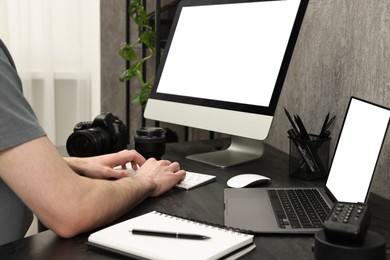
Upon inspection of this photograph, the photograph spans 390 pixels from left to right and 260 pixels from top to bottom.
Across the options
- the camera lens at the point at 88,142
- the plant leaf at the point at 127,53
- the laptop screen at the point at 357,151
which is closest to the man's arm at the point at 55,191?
the laptop screen at the point at 357,151

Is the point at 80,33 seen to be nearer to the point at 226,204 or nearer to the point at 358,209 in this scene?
the point at 226,204

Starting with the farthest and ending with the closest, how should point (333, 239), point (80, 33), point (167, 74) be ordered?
point (80, 33) < point (167, 74) < point (333, 239)

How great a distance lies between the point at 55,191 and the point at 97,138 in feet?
2.06

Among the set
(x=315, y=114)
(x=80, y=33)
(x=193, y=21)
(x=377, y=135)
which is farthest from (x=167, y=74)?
(x=80, y=33)

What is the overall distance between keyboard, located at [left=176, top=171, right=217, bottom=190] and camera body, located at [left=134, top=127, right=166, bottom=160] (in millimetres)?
161

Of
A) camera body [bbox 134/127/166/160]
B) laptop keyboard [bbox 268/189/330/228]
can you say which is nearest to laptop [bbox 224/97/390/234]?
laptop keyboard [bbox 268/189/330/228]

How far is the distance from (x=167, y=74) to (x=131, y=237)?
0.86 m

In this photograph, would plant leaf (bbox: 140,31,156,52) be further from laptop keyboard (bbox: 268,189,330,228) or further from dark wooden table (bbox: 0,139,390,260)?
laptop keyboard (bbox: 268,189,330,228)

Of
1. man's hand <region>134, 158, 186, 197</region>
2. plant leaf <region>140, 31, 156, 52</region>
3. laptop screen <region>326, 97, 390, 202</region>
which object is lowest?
man's hand <region>134, 158, 186, 197</region>

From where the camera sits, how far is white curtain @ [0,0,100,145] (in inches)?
97.0

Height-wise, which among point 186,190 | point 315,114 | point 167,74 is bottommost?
point 186,190

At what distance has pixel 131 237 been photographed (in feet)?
2.61

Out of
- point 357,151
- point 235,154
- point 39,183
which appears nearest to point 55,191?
point 39,183

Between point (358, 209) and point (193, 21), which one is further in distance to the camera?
point (193, 21)
